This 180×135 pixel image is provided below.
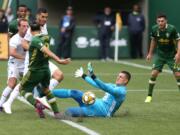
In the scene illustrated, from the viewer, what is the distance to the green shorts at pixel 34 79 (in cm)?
1234

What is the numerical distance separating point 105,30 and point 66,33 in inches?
62.0

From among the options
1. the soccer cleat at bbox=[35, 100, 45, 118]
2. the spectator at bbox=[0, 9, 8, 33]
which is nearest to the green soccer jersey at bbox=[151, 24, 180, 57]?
the soccer cleat at bbox=[35, 100, 45, 118]

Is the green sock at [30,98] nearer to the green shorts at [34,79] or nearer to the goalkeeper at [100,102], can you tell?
the green shorts at [34,79]

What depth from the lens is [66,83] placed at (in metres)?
19.5

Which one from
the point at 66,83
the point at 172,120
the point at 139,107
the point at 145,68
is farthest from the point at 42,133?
the point at 145,68

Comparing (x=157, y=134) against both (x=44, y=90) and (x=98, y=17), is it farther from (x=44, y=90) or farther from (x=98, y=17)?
(x=98, y=17)

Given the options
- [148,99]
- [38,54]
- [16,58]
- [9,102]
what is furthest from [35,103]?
[148,99]

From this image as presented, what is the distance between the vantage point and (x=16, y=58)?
13.5 m

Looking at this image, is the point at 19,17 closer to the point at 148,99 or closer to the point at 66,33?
the point at 148,99

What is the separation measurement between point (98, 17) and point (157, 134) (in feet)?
60.4

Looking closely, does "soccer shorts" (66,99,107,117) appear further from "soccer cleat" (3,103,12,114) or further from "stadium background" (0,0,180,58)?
"stadium background" (0,0,180,58)

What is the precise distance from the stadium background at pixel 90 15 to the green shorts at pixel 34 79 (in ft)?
55.5

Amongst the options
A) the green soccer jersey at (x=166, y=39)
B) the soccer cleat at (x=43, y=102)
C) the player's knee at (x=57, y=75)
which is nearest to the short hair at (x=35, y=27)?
the soccer cleat at (x=43, y=102)

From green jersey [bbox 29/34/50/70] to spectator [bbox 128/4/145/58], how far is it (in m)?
17.1
